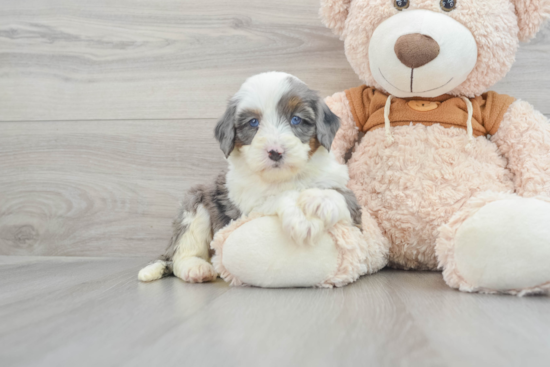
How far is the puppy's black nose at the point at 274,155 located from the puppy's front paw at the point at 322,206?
128 millimetres

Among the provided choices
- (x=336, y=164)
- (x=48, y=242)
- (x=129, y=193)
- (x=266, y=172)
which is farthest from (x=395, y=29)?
(x=48, y=242)

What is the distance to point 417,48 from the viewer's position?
138 cm

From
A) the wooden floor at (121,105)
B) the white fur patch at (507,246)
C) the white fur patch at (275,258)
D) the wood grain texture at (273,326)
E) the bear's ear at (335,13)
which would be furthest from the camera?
the wooden floor at (121,105)

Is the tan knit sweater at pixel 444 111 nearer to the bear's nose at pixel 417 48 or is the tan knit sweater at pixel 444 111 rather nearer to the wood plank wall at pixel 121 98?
the bear's nose at pixel 417 48

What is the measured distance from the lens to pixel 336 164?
4.96ft

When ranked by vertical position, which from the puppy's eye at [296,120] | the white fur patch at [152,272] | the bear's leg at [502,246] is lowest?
the white fur patch at [152,272]

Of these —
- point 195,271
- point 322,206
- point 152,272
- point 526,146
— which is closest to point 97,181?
point 152,272

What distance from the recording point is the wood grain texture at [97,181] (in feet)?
6.75

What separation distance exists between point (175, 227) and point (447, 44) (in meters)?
1.10

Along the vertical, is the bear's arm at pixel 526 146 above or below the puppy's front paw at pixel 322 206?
above

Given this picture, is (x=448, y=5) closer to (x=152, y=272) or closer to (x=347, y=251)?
(x=347, y=251)

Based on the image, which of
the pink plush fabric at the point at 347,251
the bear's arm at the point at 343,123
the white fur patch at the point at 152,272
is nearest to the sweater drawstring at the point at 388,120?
the bear's arm at the point at 343,123

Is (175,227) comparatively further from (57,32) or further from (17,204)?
(57,32)

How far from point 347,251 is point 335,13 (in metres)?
0.87
